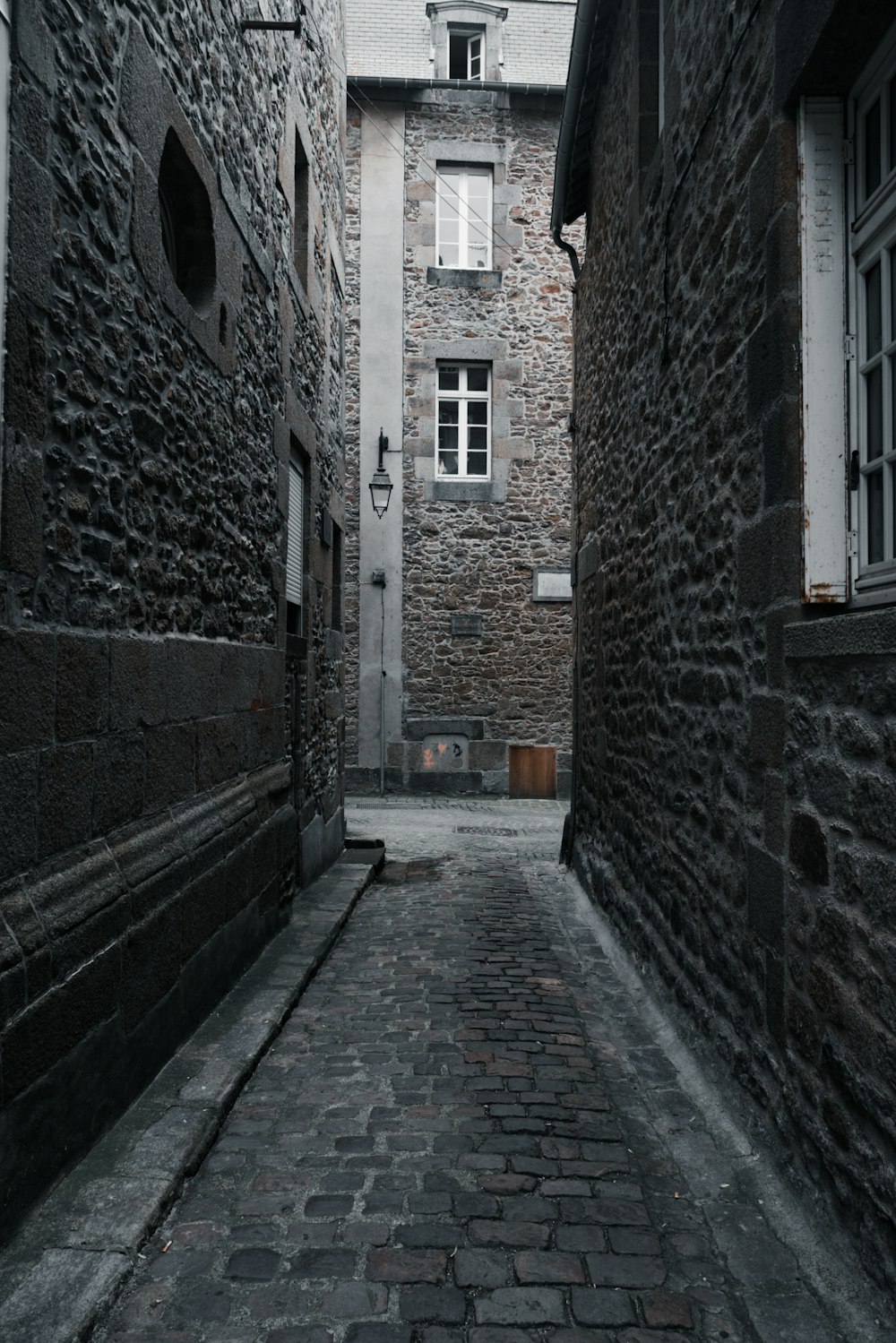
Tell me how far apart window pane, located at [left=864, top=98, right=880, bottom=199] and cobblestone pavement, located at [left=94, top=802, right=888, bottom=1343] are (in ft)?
9.98

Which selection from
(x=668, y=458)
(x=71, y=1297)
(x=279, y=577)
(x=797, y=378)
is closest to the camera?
(x=71, y=1297)

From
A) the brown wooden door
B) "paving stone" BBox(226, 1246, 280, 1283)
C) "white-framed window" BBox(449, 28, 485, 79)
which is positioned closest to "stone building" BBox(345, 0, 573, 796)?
the brown wooden door

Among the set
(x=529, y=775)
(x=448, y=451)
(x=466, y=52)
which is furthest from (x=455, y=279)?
(x=529, y=775)

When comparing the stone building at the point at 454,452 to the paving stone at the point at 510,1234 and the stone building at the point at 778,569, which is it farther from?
the paving stone at the point at 510,1234

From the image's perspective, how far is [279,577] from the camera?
20.4 feet

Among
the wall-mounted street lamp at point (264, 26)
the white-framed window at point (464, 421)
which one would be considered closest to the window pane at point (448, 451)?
the white-framed window at point (464, 421)

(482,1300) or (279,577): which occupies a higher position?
(279,577)

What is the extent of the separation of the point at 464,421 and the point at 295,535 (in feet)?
27.5

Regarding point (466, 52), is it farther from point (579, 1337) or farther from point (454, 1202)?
point (579, 1337)

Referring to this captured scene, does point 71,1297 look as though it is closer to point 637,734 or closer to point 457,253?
point 637,734

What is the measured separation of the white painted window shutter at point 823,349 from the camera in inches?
116

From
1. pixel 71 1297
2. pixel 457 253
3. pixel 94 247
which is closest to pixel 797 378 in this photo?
pixel 94 247

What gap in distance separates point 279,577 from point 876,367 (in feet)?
13.6

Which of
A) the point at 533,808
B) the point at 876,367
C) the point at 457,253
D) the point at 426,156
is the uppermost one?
the point at 426,156
